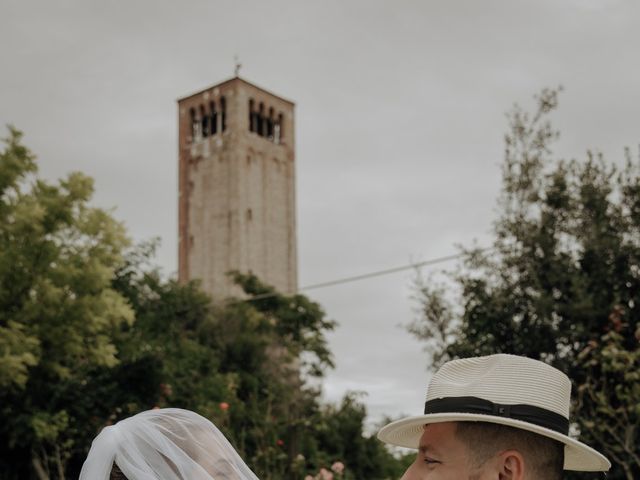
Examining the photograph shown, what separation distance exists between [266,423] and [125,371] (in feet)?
20.6

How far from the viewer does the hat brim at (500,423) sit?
5.43 feet

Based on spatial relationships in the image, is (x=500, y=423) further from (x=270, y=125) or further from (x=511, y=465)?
(x=270, y=125)

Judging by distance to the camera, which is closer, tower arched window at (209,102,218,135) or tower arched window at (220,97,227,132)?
tower arched window at (220,97,227,132)

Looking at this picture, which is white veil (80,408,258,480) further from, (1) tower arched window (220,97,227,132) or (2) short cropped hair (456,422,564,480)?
(1) tower arched window (220,97,227,132)

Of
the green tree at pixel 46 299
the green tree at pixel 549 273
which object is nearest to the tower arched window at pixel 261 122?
the green tree at pixel 46 299

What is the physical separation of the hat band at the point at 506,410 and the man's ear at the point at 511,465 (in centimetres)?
7

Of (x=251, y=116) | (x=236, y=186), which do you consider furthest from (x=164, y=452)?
(x=251, y=116)

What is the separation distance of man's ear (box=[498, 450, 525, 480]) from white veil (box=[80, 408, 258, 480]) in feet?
2.26

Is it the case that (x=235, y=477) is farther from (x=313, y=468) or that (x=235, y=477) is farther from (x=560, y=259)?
(x=313, y=468)

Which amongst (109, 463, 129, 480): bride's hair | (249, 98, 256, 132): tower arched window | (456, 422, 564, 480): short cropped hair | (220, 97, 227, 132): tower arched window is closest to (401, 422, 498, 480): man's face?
(456, 422, 564, 480): short cropped hair

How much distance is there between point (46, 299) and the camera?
1397cm

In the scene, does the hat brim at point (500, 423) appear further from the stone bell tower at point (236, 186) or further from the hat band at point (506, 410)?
the stone bell tower at point (236, 186)

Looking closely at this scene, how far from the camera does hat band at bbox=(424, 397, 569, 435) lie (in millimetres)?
1686

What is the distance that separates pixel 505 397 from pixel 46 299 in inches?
516
